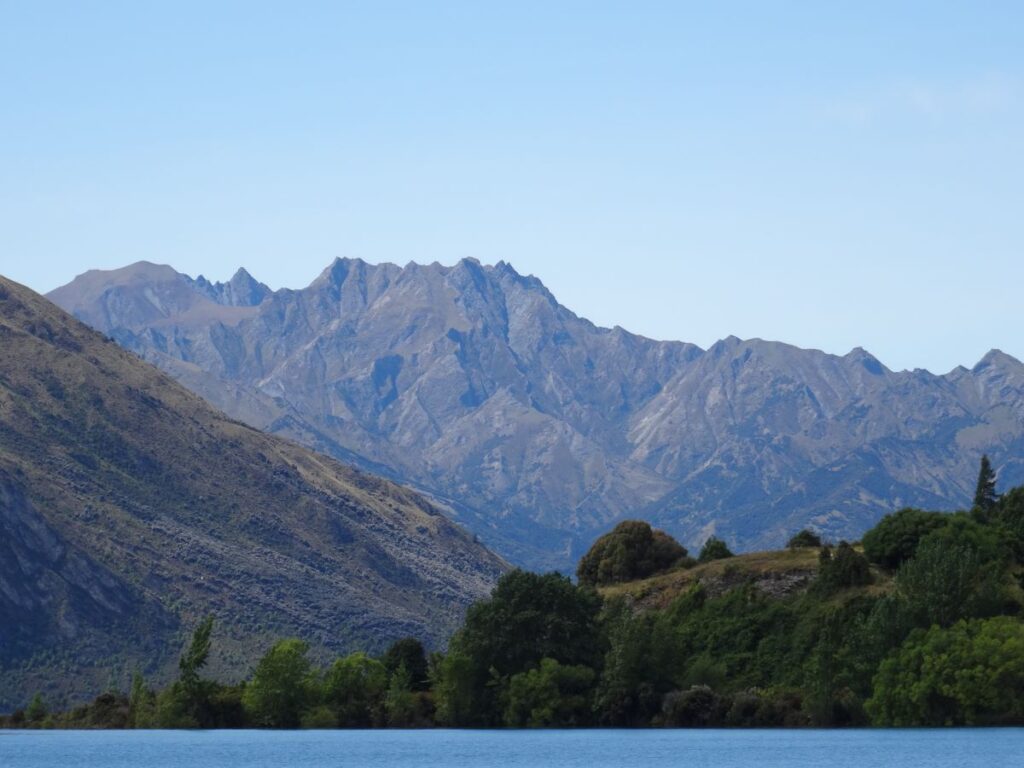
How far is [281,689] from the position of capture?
163 meters

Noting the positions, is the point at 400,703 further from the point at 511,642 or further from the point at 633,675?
the point at 633,675

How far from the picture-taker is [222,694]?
560ft

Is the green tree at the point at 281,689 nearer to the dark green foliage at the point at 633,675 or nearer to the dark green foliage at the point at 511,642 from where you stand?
the dark green foliage at the point at 511,642

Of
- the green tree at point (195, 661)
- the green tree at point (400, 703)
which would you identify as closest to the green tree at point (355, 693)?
the green tree at point (400, 703)

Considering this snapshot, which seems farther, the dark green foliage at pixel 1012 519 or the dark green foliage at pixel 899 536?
the dark green foliage at pixel 899 536

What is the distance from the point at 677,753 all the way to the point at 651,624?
36.0 metres

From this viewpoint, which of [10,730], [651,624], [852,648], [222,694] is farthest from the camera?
[10,730]

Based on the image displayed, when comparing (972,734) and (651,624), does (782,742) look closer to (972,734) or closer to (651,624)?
(972,734)

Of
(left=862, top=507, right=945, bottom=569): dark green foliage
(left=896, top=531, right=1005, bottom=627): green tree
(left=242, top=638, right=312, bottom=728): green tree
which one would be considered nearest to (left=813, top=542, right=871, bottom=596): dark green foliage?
(left=862, top=507, right=945, bottom=569): dark green foliage

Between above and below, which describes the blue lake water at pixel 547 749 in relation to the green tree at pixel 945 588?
below

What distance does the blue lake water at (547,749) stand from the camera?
4277 inches

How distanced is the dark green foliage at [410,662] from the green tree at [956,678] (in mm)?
52179

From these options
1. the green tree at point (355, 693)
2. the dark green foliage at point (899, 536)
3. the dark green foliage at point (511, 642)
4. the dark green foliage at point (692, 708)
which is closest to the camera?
the dark green foliage at point (692, 708)

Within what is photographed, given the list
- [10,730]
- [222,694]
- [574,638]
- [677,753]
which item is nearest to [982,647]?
[677,753]
